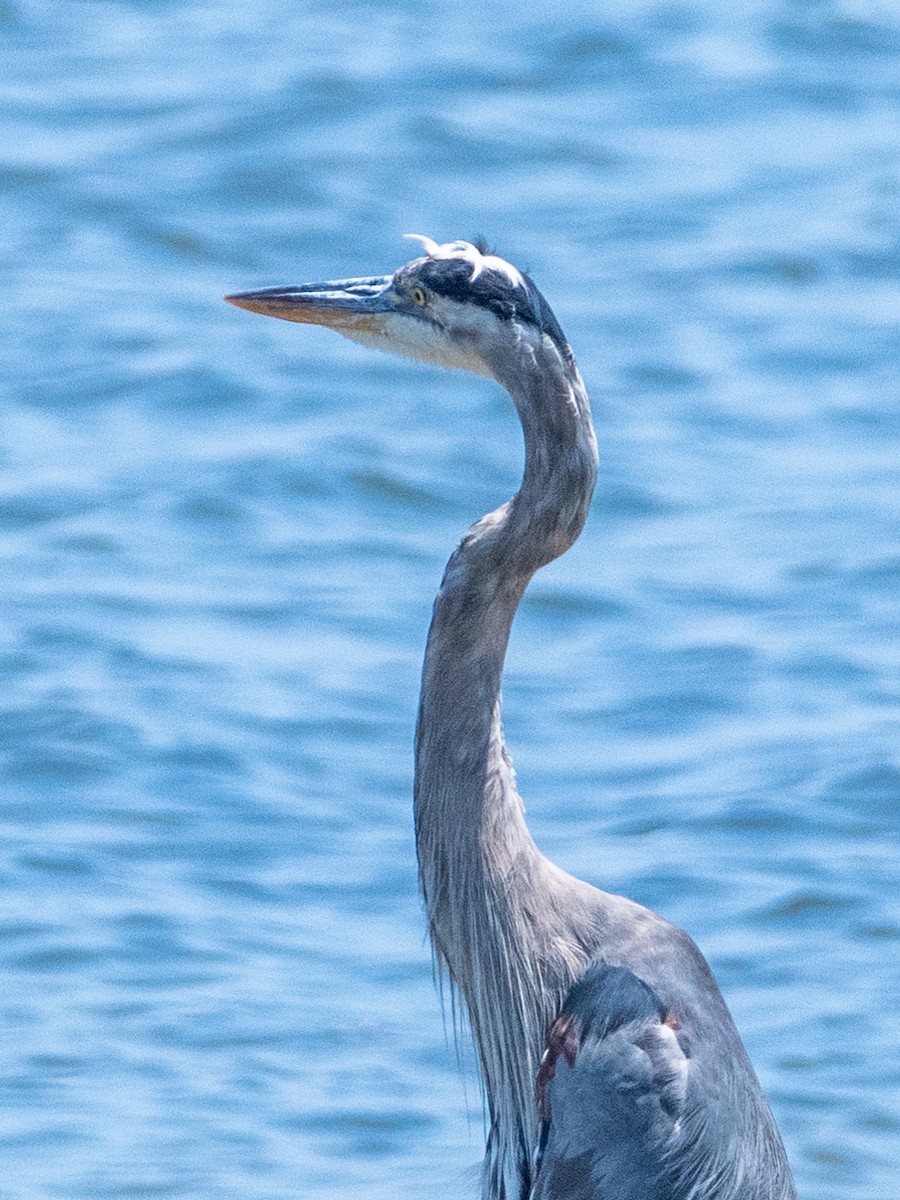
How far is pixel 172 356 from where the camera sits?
34.5 ft

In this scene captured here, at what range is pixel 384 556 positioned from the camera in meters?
9.32

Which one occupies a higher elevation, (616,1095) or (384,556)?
(384,556)

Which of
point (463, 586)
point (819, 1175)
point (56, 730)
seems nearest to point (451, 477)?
point (56, 730)

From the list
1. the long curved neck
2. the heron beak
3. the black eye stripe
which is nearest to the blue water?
the long curved neck

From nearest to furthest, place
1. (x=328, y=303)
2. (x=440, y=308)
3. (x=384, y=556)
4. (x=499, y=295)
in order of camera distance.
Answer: (x=499, y=295)
(x=440, y=308)
(x=328, y=303)
(x=384, y=556)

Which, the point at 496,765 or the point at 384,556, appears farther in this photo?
the point at 384,556

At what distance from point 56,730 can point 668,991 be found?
3765 mm

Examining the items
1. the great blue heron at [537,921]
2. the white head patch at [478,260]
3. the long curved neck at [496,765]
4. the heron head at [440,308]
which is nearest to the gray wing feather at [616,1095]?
the great blue heron at [537,921]

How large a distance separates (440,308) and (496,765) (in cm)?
84

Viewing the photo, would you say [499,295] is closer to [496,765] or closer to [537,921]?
[496,765]

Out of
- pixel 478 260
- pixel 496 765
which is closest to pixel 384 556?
pixel 496 765

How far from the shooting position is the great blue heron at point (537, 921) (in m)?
4.42

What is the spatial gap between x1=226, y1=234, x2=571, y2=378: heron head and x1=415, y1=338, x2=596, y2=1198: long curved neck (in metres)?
0.06

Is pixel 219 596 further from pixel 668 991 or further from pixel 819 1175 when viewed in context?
pixel 668 991
